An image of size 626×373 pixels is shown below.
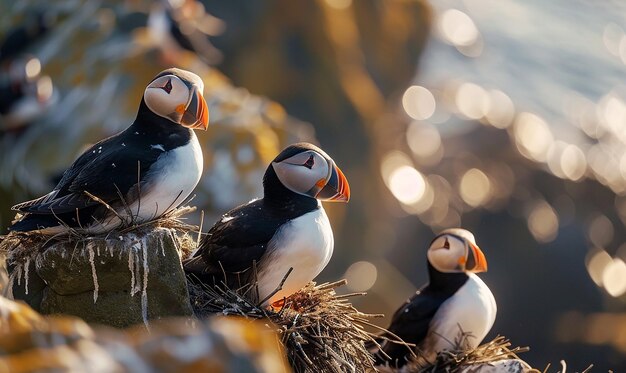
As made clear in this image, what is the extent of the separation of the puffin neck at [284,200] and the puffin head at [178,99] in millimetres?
521

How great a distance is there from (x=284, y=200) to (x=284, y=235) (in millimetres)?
203

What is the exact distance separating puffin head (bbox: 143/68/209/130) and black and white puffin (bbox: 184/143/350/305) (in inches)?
21.1

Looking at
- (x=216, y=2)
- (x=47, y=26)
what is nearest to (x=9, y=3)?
(x=47, y=26)

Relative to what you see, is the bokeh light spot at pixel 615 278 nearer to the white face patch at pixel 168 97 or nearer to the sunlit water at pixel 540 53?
the sunlit water at pixel 540 53

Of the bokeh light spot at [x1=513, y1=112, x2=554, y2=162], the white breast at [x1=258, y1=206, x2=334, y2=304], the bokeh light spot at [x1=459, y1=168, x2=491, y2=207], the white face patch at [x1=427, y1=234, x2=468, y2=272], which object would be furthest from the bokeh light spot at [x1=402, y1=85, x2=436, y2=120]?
the white breast at [x1=258, y1=206, x2=334, y2=304]

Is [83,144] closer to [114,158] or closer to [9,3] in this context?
[9,3]

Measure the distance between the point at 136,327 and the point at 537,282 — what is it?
7252 millimetres

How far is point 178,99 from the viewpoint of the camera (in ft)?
18.0

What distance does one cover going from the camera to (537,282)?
1157 cm

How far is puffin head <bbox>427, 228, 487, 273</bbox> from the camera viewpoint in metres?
6.78

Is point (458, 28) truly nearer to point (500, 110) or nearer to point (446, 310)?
point (500, 110)

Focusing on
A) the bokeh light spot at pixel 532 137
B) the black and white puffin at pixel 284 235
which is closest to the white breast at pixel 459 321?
the black and white puffin at pixel 284 235

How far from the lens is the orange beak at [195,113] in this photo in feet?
17.9

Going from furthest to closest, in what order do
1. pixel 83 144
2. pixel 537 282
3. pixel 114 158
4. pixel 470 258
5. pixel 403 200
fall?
pixel 403 200
pixel 537 282
pixel 83 144
pixel 470 258
pixel 114 158
